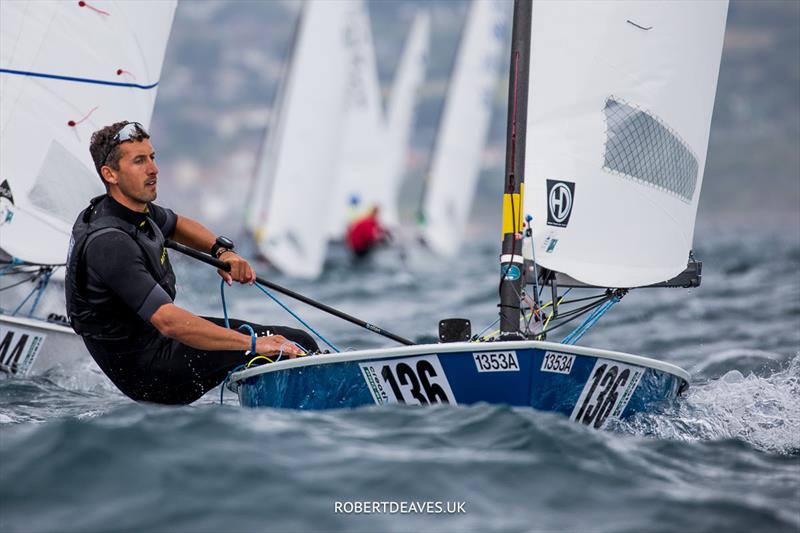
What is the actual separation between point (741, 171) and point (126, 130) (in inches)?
5568

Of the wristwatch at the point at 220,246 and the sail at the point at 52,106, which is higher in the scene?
the sail at the point at 52,106

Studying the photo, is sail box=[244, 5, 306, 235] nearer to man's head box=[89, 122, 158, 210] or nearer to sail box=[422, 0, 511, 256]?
sail box=[422, 0, 511, 256]

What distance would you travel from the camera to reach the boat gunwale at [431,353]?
13.2ft

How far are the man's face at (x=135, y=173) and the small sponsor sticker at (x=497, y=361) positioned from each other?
1.43 metres

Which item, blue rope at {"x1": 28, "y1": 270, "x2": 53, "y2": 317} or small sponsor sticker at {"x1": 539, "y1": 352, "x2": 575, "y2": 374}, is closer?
small sponsor sticker at {"x1": 539, "y1": 352, "x2": 575, "y2": 374}

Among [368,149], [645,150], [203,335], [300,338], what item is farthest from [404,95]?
[203,335]

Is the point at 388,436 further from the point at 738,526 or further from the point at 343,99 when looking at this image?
the point at 343,99

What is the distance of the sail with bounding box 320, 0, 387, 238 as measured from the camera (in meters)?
25.2

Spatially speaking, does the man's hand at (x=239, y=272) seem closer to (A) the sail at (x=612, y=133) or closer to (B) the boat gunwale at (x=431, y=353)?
(B) the boat gunwale at (x=431, y=353)

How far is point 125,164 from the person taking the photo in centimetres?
433

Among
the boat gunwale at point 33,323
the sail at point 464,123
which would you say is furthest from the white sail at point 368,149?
the boat gunwale at point 33,323

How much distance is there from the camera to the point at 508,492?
3.47 metres

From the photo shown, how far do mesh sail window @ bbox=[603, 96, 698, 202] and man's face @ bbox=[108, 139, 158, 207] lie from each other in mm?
2008

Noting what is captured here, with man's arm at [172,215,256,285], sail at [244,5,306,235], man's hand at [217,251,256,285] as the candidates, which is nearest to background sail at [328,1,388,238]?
sail at [244,5,306,235]
